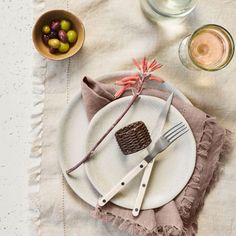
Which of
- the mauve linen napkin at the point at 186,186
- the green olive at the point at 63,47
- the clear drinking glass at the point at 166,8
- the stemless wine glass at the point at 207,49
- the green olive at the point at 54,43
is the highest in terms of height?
the clear drinking glass at the point at 166,8

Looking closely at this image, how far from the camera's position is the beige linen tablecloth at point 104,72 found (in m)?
1.00

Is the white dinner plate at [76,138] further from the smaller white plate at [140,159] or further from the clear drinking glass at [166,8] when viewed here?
the clear drinking glass at [166,8]

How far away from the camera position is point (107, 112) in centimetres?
97

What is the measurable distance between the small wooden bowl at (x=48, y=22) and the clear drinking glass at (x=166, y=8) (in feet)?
0.45

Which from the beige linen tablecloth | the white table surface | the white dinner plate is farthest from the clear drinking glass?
the white table surface

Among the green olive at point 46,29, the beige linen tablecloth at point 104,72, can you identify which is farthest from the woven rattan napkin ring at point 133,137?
the green olive at point 46,29

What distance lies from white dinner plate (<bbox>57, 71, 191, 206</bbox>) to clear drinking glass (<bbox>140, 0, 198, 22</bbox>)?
0.13 m

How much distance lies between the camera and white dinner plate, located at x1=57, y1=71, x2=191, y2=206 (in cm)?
97

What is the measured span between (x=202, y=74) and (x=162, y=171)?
0.21 metres

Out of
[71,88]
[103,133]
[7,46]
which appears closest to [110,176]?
[103,133]

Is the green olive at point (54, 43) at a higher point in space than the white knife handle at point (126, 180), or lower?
higher

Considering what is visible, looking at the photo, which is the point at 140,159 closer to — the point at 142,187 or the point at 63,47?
the point at 142,187

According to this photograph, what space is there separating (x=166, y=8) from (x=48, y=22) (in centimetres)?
24

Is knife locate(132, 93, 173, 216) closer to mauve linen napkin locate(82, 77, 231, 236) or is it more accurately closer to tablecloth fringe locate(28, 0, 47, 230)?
mauve linen napkin locate(82, 77, 231, 236)
